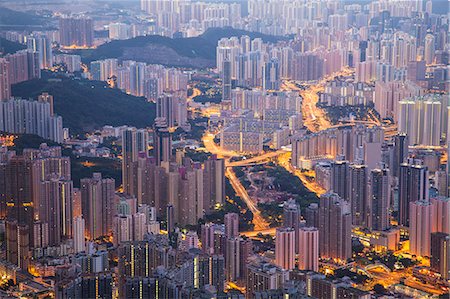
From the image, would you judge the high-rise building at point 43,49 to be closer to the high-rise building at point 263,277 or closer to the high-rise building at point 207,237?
the high-rise building at point 207,237

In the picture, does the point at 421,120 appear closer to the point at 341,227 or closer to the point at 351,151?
the point at 351,151

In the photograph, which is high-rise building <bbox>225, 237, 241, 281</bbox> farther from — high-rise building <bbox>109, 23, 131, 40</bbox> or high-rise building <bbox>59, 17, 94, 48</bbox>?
high-rise building <bbox>109, 23, 131, 40</bbox>

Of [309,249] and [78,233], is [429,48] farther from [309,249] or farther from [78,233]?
[78,233]

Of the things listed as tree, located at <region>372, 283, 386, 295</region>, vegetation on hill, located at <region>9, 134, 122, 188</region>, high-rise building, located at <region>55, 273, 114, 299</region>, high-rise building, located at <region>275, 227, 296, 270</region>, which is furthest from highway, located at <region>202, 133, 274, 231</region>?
high-rise building, located at <region>55, 273, 114, 299</region>

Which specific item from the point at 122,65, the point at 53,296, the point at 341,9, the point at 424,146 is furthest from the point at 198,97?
the point at 53,296

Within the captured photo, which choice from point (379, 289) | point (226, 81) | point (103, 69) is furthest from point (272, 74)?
point (379, 289)

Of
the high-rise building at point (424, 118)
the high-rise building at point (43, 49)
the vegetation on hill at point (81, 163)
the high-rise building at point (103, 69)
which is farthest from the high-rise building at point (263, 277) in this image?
the high-rise building at point (103, 69)
